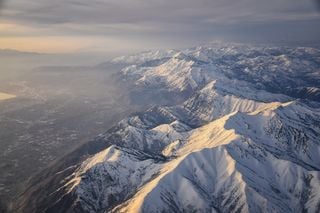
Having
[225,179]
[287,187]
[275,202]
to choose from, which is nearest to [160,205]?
[225,179]

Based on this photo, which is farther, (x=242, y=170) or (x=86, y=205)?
(x=242, y=170)

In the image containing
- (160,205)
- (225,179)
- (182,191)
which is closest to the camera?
(160,205)

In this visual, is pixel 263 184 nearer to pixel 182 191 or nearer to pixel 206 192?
pixel 206 192

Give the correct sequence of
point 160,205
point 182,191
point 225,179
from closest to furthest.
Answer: point 160,205, point 182,191, point 225,179

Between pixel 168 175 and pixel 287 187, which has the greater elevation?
pixel 168 175

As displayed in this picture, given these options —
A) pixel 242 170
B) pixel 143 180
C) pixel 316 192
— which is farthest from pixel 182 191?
pixel 316 192

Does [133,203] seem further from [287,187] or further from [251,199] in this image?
[287,187]

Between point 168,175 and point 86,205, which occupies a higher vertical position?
point 168,175

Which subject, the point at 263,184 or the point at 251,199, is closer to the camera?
the point at 251,199
